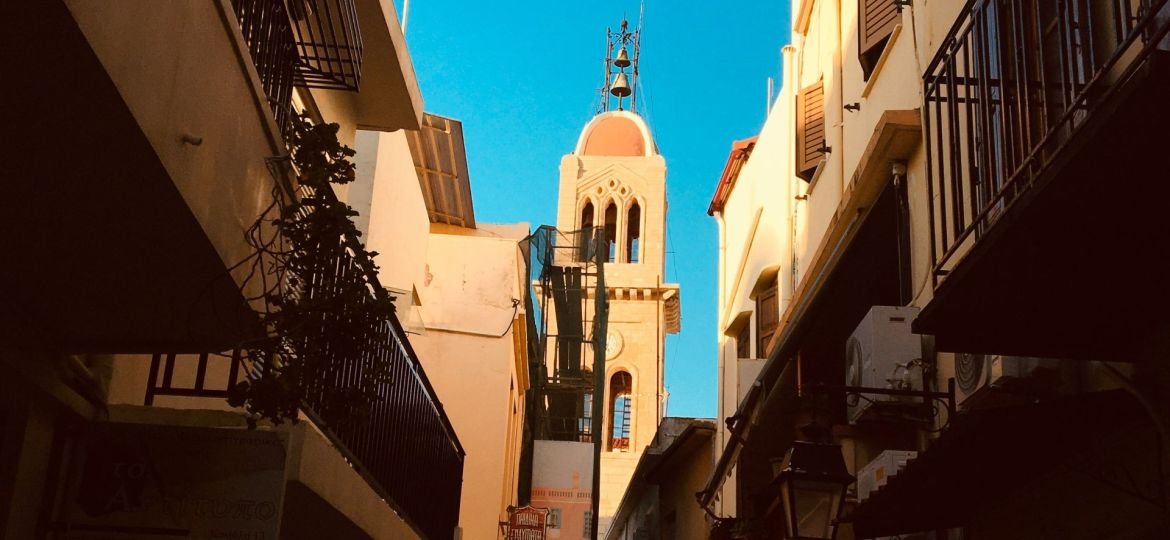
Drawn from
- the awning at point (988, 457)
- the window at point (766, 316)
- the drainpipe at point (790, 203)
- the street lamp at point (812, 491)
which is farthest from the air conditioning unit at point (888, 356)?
the window at point (766, 316)

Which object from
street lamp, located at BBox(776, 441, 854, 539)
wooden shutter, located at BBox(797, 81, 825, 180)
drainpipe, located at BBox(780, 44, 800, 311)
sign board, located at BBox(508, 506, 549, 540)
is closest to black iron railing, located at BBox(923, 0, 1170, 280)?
street lamp, located at BBox(776, 441, 854, 539)

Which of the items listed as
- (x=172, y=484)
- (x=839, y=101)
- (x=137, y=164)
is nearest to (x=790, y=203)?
(x=839, y=101)

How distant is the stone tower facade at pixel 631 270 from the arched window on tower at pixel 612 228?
0.04 meters

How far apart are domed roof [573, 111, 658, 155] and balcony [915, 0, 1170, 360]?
5462 cm

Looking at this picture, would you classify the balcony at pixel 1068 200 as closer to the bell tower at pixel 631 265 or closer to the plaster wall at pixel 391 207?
the plaster wall at pixel 391 207

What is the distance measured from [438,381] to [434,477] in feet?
30.6

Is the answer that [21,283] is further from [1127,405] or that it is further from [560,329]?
[560,329]

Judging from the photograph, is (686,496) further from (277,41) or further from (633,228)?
(633,228)

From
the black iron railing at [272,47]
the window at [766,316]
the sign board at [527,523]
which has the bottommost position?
the sign board at [527,523]

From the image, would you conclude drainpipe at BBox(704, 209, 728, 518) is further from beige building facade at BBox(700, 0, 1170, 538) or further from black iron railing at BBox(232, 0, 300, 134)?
black iron railing at BBox(232, 0, 300, 134)

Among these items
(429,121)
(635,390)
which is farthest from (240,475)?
(635,390)

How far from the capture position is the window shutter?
10.7m

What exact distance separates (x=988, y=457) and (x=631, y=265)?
168ft

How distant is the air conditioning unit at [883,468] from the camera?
7.63 meters
